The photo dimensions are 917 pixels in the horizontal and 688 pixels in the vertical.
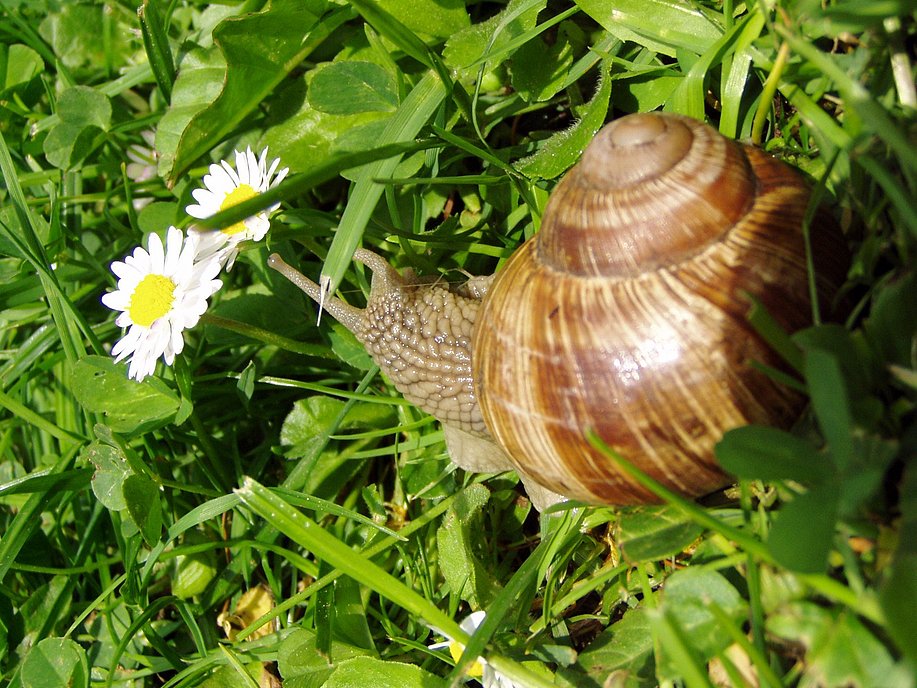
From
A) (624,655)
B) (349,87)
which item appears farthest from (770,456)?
(349,87)

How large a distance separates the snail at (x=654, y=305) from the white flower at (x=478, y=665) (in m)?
0.56

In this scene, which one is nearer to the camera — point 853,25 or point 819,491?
point 819,491

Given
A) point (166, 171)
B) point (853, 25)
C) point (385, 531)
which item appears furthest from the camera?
point (166, 171)

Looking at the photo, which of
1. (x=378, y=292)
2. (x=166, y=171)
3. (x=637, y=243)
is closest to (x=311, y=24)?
(x=166, y=171)

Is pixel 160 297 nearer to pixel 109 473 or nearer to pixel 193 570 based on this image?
pixel 109 473

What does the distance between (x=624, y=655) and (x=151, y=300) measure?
1669 mm

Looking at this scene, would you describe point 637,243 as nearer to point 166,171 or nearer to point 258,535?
point 258,535

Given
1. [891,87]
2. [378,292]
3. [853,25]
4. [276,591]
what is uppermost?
[853,25]

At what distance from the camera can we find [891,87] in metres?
1.83

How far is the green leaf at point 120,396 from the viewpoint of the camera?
2699mm

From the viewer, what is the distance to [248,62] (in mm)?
2834

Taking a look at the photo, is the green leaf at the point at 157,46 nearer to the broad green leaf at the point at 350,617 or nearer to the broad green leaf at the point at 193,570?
the broad green leaf at the point at 193,570

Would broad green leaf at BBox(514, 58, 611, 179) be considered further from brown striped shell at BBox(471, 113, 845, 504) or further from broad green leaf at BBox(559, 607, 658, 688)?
broad green leaf at BBox(559, 607, 658, 688)

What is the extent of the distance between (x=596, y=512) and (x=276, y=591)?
1.12 m
